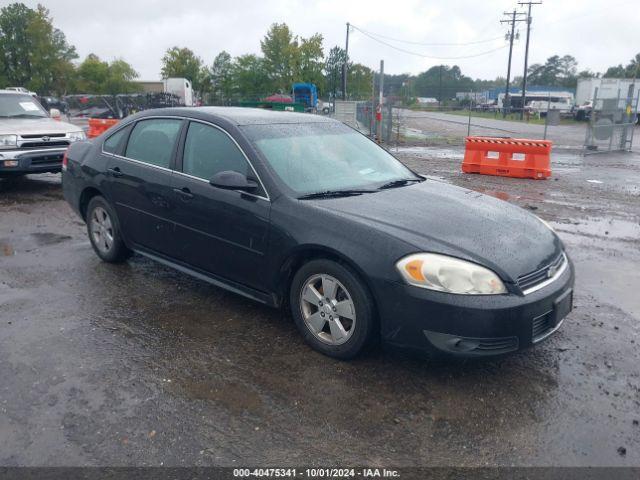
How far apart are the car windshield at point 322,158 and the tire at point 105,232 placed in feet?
6.34

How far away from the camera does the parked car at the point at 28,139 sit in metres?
9.59

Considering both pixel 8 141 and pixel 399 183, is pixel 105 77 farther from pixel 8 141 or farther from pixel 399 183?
pixel 399 183

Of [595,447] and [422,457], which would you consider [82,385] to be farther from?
[595,447]

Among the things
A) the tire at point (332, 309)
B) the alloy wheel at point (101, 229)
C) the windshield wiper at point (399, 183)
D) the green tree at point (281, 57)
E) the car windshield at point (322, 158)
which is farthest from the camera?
the green tree at point (281, 57)

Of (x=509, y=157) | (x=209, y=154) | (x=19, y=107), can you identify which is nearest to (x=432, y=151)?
(x=509, y=157)

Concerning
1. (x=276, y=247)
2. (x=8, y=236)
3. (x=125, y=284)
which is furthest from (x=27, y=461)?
(x=8, y=236)

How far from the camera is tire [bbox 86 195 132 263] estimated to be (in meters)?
5.56

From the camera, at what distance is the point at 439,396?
11.3 ft

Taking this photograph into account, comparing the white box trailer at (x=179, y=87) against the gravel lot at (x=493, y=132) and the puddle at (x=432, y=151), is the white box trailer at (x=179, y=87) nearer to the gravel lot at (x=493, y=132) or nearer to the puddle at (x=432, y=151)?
the gravel lot at (x=493, y=132)

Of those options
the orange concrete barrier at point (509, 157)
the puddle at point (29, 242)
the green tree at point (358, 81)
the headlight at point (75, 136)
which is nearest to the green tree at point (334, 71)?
the green tree at point (358, 81)

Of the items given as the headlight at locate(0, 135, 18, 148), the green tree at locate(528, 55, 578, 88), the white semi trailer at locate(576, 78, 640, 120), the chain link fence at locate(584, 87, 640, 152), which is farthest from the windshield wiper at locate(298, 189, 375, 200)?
the green tree at locate(528, 55, 578, 88)

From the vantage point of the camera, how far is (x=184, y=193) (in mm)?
4602

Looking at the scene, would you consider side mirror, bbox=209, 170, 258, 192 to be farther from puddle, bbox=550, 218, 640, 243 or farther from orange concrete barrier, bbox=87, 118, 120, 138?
orange concrete barrier, bbox=87, 118, 120, 138

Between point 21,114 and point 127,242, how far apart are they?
7.33 meters
